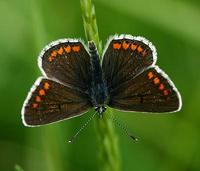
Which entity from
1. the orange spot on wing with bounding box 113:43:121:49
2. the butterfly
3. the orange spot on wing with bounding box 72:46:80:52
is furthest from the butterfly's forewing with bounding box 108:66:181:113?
the orange spot on wing with bounding box 72:46:80:52

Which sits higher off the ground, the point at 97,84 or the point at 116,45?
the point at 116,45

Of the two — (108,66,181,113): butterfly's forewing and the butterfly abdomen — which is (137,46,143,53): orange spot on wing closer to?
(108,66,181,113): butterfly's forewing

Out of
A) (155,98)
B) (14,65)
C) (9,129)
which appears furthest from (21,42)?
(155,98)

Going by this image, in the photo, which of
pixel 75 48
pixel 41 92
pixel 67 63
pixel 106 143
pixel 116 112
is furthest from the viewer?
pixel 116 112

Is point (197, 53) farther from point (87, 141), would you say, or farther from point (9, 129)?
point (9, 129)

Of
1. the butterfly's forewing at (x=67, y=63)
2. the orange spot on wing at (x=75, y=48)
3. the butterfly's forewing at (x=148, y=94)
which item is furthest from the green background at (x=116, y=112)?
the butterfly's forewing at (x=148, y=94)

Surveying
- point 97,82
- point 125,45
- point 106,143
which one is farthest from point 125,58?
point 106,143

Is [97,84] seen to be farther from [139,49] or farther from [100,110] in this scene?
[100,110]

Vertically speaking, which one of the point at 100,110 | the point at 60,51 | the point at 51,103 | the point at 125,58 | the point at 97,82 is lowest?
the point at 100,110
